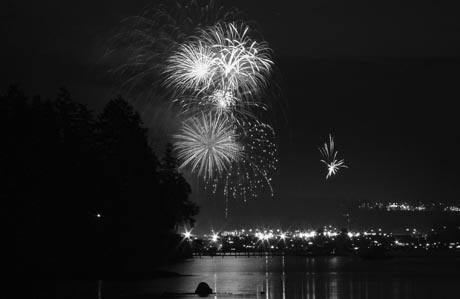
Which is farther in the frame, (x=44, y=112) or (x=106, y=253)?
(x=106, y=253)

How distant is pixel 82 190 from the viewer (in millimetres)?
75688

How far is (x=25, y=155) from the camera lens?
211 feet

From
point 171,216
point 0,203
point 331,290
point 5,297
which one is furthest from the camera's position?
point 171,216

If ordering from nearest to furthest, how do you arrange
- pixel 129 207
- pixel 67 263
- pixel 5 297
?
1. pixel 5 297
2. pixel 67 263
3. pixel 129 207

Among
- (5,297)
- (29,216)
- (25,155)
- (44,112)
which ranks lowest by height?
(5,297)

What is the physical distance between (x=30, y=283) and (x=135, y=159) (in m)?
41.9

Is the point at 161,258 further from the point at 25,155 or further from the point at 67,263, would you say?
the point at 25,155

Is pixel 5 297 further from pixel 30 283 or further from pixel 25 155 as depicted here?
pixel 25 155

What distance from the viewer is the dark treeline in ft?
210

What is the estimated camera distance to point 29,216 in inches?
2478

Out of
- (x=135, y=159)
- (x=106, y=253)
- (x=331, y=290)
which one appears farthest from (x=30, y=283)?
(x=135, y=159)

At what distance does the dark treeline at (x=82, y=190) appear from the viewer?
63875 mm

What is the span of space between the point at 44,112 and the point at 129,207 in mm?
27181

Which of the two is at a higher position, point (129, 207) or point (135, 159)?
point (135, 159)
